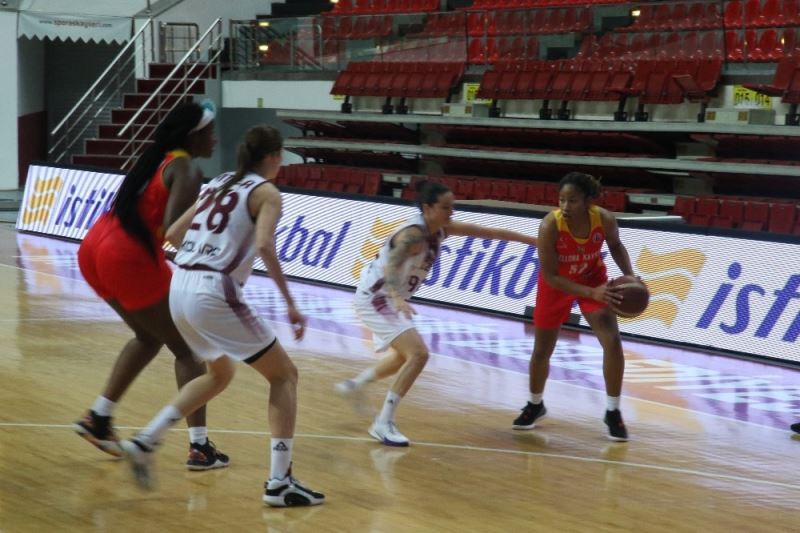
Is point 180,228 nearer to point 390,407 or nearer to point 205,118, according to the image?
point 205,118

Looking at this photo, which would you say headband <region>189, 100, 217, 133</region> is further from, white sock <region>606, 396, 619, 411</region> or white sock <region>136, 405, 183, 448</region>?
white sock <region>606, 396, 619, 411</region>

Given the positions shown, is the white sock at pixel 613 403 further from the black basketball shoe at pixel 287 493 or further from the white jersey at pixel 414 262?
the black basketball shoe at pixel 287 493

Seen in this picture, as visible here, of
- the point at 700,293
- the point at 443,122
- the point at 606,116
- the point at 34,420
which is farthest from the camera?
the point at 443,122

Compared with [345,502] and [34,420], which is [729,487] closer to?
[345,502]

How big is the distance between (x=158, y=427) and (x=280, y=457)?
2.01ft

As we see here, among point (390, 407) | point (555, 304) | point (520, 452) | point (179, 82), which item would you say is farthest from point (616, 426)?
point (179, 82)

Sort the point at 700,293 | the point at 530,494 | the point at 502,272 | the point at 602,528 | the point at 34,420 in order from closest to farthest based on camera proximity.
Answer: the point at 602,528 → the point at 530,494 → the point at 34,420 → the point at 700,293 → the point at 502,272

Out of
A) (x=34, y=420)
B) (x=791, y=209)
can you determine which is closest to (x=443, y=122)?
(x=791, y=209)

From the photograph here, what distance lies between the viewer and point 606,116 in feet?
62.7

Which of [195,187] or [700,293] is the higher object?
[195,187]

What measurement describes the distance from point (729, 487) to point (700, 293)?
194 inches

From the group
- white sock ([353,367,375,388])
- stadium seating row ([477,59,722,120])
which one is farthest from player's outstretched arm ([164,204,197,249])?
stadium seating row ([477,59,722,120])

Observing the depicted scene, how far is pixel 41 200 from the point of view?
821 inches

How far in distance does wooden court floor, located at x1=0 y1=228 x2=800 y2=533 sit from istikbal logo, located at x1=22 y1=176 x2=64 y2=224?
34.3 feet
